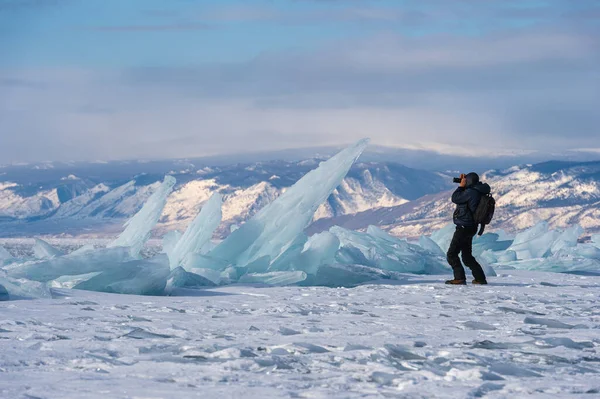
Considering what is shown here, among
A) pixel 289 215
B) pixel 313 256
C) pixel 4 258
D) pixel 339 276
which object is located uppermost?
pixel 289 215

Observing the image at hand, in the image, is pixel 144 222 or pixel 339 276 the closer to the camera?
pixel 339 276

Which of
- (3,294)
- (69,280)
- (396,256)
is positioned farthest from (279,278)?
(3,294)

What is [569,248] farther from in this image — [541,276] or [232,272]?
[232,272]

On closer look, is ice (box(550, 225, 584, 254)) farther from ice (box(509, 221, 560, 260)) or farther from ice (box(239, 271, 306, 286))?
ice (box(239, 271, 306, 286))

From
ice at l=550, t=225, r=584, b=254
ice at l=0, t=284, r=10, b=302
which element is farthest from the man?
ice at l=550, t=225, r=584, b=254

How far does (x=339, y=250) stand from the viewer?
51.4 ft

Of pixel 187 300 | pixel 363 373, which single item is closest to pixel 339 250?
pixel 187 300

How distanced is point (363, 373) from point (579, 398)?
1.19 m

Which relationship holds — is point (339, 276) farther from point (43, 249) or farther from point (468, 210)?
point (43, 249)

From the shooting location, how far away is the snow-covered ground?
4633 millimetres

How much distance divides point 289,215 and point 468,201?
3.38 metres

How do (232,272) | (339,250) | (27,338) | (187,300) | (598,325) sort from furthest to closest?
(339,250)
(232,272)
(187,300)
(598,325)
(27,338)

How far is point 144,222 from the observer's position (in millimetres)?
15789

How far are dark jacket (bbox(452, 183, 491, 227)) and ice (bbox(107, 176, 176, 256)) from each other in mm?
5409
